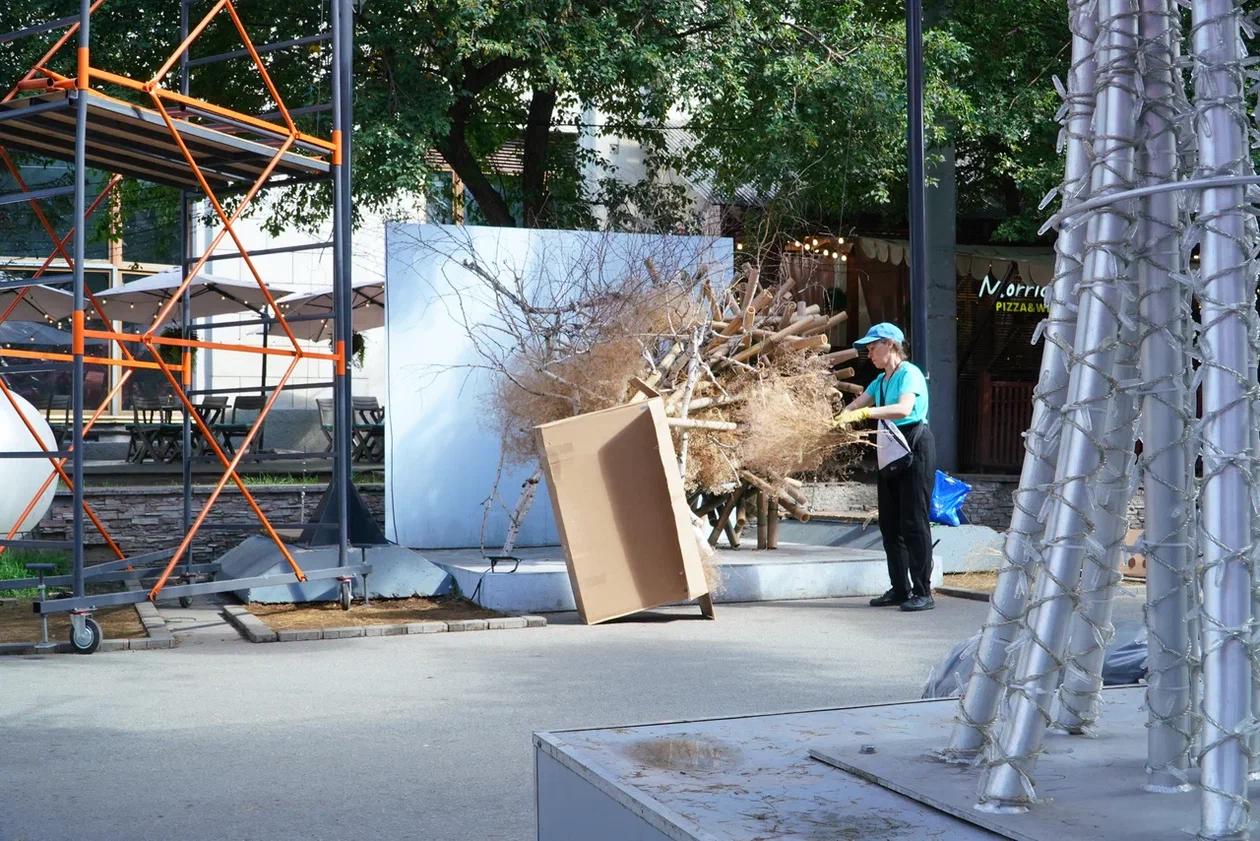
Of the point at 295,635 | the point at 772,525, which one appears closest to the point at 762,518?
the point at 772,525

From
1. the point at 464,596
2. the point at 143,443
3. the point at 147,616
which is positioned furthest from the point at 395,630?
the point at 143,443

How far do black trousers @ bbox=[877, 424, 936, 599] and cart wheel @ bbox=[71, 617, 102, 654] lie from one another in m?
5.12

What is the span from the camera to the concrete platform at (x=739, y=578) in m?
9.58

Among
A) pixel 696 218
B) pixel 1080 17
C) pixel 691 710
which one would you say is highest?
pixel 696 218

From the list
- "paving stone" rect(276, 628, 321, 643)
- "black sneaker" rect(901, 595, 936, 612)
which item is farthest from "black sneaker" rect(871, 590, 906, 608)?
"paving stone" rect(276, 628, 321, 643)

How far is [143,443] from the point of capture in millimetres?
19281

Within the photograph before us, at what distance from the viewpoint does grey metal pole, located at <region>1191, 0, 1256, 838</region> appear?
2182 millimetres

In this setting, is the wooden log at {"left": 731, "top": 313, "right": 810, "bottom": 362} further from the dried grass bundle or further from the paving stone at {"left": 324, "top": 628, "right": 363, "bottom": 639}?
the paving stone at {"left": 324, "top": 628, "right": 363, "bottom": 639}

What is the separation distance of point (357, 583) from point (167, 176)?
10.4 ft

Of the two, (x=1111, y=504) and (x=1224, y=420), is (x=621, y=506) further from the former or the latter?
(x=1224, y=420)

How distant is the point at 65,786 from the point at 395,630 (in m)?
3.75

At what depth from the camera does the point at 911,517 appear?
9.55 m

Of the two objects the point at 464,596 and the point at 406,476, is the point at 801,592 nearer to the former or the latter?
the point at 464,596

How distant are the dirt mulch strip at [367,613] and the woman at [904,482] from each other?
2.78 m
